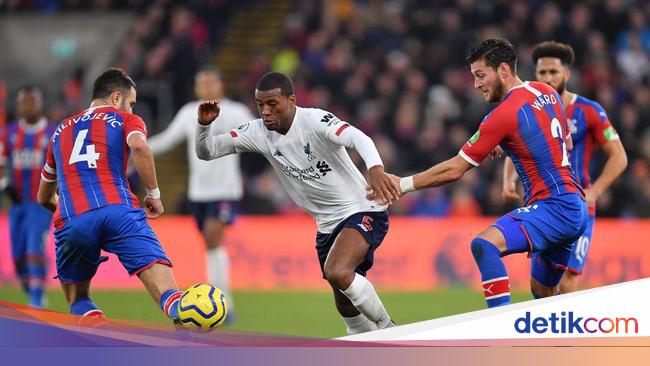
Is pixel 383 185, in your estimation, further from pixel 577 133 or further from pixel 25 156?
pixel 25 156

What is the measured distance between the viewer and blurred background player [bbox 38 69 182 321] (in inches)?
278

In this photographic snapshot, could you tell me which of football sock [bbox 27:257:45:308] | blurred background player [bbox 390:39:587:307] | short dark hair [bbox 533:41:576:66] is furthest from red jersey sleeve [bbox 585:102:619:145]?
football sock [bbox 27:257:45:308]

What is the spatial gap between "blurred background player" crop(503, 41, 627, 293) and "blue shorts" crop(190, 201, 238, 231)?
12.8 feet

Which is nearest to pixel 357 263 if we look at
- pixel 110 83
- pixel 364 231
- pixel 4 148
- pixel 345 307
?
pixel 364 231

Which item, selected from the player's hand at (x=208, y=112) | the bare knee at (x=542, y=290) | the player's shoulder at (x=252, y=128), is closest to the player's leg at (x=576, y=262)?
the bare knee at (x=542, y=290)

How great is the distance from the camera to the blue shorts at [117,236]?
23.2 feet

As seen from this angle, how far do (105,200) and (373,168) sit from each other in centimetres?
181

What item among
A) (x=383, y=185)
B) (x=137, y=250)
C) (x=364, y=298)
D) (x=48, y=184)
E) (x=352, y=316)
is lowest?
(x=352, y=316)

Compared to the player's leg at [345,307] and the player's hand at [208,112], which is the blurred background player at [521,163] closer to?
the player's leg at [345,307]

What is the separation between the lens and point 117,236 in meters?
7.09

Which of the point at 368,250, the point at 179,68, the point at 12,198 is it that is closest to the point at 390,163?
the point at 179,68

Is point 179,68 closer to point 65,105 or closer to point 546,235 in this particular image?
point 65,105

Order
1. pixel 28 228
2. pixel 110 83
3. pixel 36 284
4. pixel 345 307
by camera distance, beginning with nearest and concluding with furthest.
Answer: pixel 110 83, pixel 345 307, pixel 36 284, pixel 28 228

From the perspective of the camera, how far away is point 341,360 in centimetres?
554
